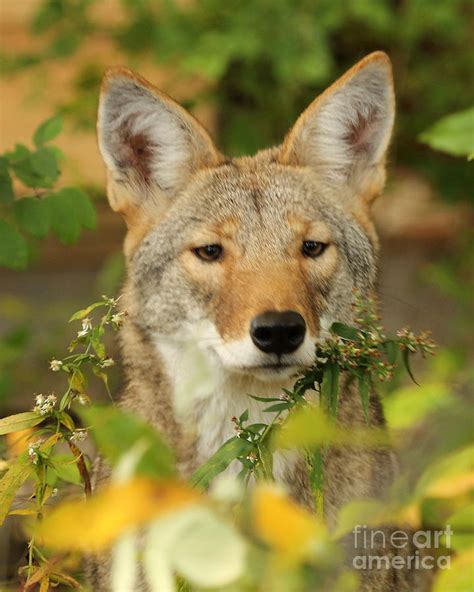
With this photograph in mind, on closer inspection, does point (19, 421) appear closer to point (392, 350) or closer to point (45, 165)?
point (392, 350)

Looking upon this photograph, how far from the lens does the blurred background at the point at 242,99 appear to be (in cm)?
580

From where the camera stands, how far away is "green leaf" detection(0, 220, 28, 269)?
2971mm

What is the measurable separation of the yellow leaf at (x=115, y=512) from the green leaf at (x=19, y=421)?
121cm

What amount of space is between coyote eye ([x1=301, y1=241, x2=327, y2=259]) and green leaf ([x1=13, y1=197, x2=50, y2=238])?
0.88 m

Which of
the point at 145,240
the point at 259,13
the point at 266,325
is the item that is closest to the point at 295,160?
the point at 145,240

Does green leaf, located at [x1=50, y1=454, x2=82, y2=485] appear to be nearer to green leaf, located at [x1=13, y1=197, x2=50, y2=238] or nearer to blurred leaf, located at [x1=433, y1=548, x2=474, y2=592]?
green leaf, located at [x1=13, y1=197, x2=50, y2=238]

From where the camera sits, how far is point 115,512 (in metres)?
1.09

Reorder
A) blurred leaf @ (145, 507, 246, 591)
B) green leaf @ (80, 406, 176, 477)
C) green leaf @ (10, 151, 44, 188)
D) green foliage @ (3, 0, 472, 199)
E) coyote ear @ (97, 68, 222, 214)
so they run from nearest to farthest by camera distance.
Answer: blurred leaf @ (145, 507, 246, 591)
green leaf @ (80, 406, 176, 477)
green leaf @ (10, 151, 44, 188)
coyote ear @ (97, 68, 222, 214)
green foliage @ (3, 0, 472, 199)

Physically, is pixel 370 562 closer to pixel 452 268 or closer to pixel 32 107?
pixel 452 268

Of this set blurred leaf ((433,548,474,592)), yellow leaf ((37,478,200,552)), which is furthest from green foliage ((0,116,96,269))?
yellow leaf ((37,478,200,552))

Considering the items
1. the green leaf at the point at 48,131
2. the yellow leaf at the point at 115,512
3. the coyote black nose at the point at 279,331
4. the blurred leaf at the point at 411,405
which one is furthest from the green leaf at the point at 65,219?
the yellow leaf at the point at 115,512

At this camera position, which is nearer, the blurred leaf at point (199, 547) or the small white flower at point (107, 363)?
the blurred leaf at point (199, 547)

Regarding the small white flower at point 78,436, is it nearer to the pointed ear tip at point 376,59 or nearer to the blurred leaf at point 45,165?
the blurred leaf at point 45,165

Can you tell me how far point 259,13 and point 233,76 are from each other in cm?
128
